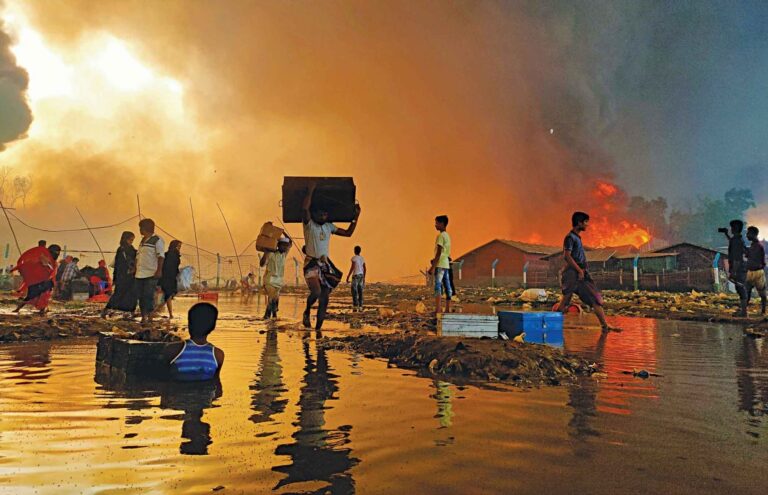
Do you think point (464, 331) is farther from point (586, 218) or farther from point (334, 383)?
Answer: point (586, 218)

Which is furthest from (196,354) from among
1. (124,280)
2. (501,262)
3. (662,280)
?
(501,262)

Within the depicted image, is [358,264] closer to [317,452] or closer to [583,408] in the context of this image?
[583,408]

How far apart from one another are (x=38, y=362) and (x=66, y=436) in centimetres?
346


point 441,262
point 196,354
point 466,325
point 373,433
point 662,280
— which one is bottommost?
point 373,433

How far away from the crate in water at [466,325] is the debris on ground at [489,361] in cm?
90

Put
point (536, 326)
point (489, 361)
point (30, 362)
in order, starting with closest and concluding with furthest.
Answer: point (489, 361) → point (30, 362) → point (536, 326)

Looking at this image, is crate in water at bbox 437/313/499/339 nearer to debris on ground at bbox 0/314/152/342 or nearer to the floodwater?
the floodwater

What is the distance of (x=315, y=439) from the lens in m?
3.03

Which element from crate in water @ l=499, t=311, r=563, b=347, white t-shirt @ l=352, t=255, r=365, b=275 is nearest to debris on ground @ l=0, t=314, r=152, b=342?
crate in water @ l=499, t=311, r=563, b=347

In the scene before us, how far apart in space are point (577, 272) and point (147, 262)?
8.47 meters

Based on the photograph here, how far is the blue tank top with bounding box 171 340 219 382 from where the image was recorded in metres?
4.73

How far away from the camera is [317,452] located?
9.12ft

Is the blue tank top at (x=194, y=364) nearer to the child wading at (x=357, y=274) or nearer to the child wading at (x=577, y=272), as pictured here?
the child wading at (x=577, y=272)

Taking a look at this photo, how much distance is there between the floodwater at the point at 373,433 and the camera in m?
2.39
